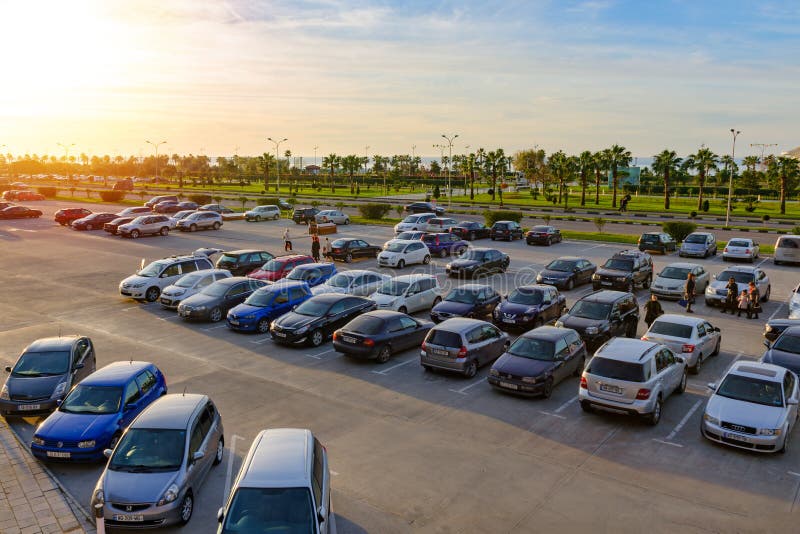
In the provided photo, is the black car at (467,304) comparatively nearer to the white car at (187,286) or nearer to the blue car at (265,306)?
the blue car at (265,306)

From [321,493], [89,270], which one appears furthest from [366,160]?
[321,493]

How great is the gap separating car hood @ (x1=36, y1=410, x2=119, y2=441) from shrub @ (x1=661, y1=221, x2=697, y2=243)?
39725mm

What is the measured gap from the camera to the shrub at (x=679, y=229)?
41.8 m

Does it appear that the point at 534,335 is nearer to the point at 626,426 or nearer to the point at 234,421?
the point at 626,426

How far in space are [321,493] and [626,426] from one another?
7.98m

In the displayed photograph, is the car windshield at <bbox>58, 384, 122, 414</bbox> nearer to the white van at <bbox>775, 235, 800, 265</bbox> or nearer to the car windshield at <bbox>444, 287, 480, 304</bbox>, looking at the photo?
the car windshield at <bbox>444, 287, 480, 304</bbox>

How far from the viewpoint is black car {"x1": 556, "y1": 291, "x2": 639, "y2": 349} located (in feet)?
60.0

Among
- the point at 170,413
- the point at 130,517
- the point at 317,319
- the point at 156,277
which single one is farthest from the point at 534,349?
the point at 156,277

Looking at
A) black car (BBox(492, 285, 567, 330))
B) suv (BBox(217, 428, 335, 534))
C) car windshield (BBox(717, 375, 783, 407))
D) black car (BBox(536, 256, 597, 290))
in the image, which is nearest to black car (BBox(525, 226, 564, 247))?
black car (BBox(536, 256, 597, 290))

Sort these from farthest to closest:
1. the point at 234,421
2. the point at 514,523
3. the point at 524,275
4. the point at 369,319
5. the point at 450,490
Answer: the point at 524,275 → the point at 369,319 → the point at 234,421 → the point at 450,490 → the point at 514,523

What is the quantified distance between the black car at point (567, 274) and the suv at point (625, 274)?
2.51 feet

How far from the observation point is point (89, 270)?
31578mm

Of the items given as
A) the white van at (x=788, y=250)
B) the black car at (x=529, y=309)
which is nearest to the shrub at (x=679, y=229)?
the white van at (x=788, y=250)

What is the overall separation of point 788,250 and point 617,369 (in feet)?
87.2
